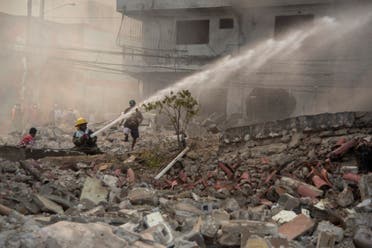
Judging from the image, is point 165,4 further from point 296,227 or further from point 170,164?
point 296,227

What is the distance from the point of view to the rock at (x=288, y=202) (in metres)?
6.55

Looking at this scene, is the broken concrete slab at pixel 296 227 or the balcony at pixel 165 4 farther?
the balcony at pixel 165 4

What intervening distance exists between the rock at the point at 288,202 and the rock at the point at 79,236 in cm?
318

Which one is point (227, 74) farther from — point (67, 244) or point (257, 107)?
point (67, 244)

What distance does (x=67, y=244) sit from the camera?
3951 millimetres

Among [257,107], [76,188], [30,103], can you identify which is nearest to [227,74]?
[257,107]

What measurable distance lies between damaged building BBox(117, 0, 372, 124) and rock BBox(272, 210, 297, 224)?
53.3 ft

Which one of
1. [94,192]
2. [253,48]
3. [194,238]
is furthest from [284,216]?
[253,48]

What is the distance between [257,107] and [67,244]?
20028mm

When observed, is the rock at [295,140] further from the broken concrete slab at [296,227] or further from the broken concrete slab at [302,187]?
the broken concrete slab at [296,227]

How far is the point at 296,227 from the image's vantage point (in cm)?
558

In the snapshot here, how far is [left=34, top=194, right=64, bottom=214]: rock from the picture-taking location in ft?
20.1

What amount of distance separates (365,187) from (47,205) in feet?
15.3

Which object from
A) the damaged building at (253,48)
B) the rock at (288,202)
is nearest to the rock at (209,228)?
the rock at (288,202)
